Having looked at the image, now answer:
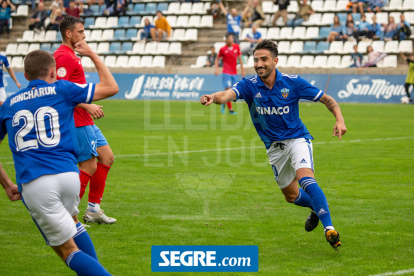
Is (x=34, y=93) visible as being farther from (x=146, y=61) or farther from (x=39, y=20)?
(x=39, y=20)

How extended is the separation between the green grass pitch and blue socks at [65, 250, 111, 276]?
0.95m

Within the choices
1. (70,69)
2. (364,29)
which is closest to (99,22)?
(364,29)

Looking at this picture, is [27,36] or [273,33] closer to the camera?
[273,33]

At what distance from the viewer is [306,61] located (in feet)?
87.0

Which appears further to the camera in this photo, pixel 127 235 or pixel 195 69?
pixel 195 69

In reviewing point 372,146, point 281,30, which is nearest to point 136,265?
point 372,146

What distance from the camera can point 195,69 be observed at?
26.1 meters

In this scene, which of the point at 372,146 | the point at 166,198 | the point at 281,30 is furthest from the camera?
the point at 281,30

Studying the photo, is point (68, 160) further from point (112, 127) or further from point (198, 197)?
point (112, 127)

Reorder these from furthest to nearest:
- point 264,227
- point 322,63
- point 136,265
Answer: point 322,63, point 264,227, point 136,265

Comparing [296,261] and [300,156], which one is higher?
[300,156]

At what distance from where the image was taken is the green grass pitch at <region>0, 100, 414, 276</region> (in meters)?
4.93

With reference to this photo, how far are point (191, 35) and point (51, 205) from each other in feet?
89.5

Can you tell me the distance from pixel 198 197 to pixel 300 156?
2.47m
